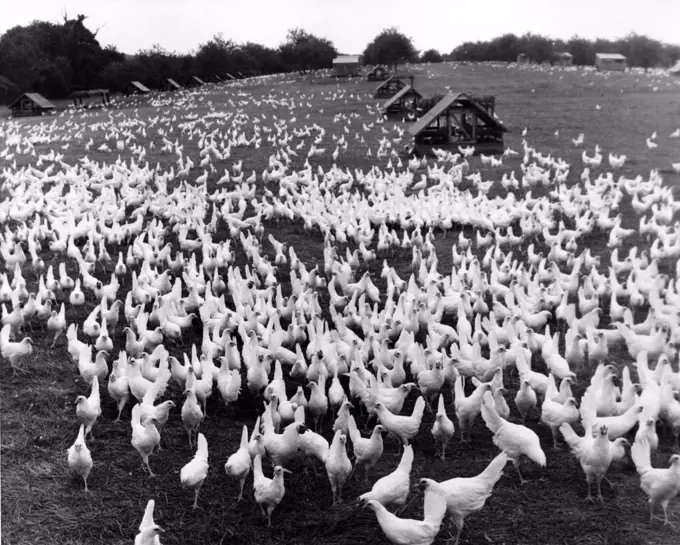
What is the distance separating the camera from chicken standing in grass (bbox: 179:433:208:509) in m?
5.29

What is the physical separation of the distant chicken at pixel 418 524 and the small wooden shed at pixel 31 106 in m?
24.1

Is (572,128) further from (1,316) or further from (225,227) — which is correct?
(1,316)

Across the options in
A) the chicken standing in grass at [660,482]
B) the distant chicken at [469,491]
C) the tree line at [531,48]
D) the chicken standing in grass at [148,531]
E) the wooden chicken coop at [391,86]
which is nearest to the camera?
the chicken standing in grass at [148,531]

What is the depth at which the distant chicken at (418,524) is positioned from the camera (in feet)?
14.8

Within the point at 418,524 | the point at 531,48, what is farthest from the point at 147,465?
the point at 531,48

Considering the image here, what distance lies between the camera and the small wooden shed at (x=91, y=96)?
1120 inches

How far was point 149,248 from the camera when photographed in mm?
11148

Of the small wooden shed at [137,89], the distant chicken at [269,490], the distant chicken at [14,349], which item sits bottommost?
the distant chicken at [269,490]

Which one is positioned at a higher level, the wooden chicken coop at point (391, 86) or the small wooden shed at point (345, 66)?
the small wooden shed at point (345, 66)

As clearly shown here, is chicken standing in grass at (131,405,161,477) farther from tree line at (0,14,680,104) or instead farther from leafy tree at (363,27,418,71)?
leafy tree at (363,27,418,71)

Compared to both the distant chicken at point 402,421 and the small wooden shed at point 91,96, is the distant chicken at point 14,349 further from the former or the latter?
the small wooden shed at point 91,96

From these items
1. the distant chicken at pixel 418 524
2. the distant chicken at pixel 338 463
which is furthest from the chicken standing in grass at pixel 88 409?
the distant chicken at pixel 418 524

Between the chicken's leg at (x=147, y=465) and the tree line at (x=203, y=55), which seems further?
the tree line at (x=203, y=55)

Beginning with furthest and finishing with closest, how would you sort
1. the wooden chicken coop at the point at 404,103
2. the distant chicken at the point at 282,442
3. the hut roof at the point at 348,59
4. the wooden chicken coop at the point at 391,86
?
the hut roof at the point at 348,59 → the wooden chicken coop at the point at 391,86 → the wooden chicken coop at the point at 404,103 → the distant chicken at the point at 282,442
